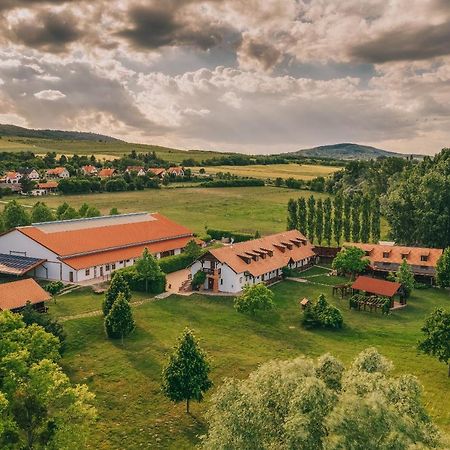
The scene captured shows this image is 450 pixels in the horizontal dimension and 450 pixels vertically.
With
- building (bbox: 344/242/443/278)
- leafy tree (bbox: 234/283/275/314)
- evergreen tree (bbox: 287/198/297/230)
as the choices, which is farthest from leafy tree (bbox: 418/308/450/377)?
evergreen tree (bbox: 287/198/297/230)

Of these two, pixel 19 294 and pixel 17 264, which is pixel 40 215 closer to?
pixel 17 264

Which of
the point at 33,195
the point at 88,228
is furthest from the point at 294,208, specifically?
the point at 33,195

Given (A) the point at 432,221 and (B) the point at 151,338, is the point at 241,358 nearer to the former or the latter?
(B) the point at 151,338

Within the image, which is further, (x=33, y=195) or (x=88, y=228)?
(x=33, y=195)

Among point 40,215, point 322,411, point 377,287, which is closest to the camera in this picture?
point 322,411

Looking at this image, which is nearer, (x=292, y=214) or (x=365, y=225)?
(x=365, y=225)

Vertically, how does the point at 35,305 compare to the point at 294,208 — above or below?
below

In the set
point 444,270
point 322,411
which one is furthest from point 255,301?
point 322,411
